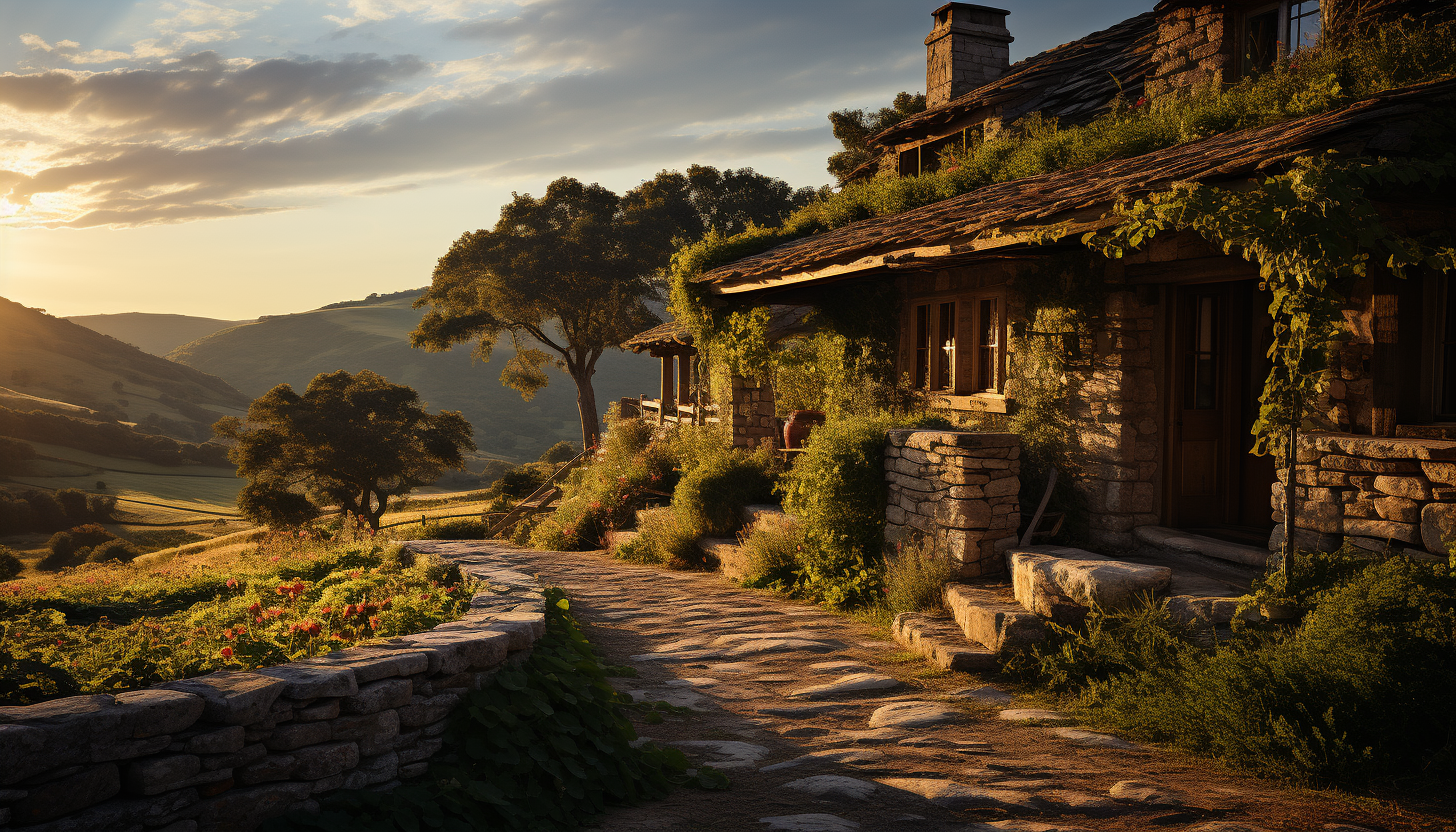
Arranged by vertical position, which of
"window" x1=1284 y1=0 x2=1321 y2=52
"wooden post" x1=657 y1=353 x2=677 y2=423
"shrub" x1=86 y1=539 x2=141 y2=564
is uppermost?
"window" x1=1284 y1=0 x2=1321 y2=52

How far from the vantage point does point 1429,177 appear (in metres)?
4.85

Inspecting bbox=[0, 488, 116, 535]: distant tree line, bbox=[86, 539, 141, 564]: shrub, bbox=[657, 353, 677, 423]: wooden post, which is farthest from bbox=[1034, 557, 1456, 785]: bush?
bbox=[0, 488, 116, 535]: distant tree line

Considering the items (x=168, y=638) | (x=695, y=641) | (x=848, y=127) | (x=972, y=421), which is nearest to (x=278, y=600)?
(x=168, y=638)

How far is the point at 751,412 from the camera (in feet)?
42.9

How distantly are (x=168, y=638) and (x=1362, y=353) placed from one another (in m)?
7.63

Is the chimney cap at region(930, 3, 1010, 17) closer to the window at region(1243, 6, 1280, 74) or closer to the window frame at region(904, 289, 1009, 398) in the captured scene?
the window at region(1243, 6, 1280, 74)

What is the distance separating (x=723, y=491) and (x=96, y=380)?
63.3m

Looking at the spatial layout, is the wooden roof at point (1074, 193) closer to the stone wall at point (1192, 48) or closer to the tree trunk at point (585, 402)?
the stone wall at point (1192, 48)

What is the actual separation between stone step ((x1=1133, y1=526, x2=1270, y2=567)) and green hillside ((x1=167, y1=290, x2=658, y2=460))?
6882cm

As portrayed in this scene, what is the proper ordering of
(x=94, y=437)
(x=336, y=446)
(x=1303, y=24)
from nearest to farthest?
1. (x=1303, y=24)
2. (x=336, y=446)
3. (x=94, y=437)

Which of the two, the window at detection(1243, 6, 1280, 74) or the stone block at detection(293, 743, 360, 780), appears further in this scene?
the window at detection(1243, 6, 1280, 74)

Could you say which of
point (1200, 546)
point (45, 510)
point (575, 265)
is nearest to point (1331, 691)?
point (1200, 546)

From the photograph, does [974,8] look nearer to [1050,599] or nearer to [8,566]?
[1050,599]

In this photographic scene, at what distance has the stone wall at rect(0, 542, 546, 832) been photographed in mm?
2473
